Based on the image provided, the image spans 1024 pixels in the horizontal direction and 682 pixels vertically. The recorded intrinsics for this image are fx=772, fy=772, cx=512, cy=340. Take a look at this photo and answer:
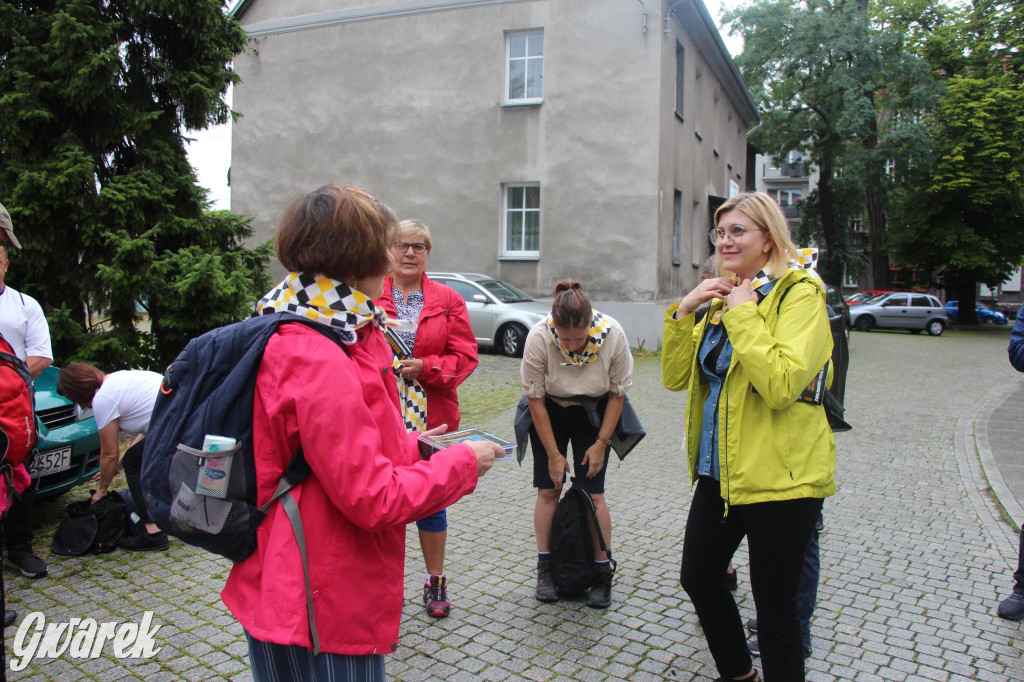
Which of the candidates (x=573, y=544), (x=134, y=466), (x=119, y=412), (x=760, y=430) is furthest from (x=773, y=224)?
(x=119, y=412)

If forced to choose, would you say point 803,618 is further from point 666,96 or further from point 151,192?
point 666,96

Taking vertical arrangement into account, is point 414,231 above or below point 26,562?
above

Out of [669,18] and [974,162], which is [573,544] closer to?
[669,18]

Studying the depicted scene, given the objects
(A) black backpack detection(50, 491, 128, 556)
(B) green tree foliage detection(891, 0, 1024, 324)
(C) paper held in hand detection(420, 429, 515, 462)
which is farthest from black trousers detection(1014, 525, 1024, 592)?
(B) green tree foliage detection(891, 0, 1024, 324)

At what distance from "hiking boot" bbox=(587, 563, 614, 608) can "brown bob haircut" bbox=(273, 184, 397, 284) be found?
8.75ft

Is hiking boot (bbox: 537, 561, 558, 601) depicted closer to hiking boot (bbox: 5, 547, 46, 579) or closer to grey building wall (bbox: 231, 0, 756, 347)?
hiking boot (bbox: 5, 547, 46, 579)

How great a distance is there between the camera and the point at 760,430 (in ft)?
8.39

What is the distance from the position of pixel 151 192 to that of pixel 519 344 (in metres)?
8.22

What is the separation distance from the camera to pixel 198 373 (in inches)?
67.4

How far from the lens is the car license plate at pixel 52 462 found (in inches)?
184

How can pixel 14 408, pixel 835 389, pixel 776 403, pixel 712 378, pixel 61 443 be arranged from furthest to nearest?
1. pixel 61 443
2. pixel 835 389
3. pixel 14 408
4. pixel 712 378
5. pixel 776 403

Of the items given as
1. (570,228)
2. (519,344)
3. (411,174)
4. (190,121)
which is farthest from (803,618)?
(411,174)

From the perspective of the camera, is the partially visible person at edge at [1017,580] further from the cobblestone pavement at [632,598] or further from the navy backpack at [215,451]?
the navy backpack at [215,451]

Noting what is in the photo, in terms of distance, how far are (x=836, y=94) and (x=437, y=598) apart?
96.0 feet
